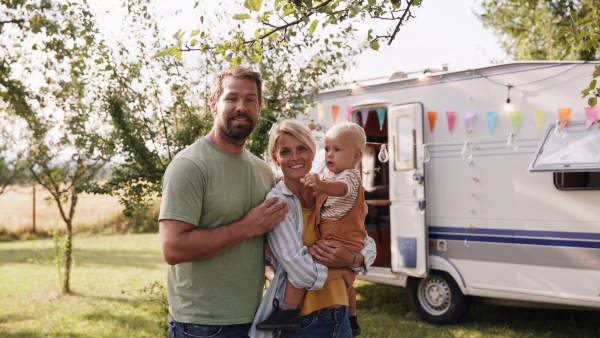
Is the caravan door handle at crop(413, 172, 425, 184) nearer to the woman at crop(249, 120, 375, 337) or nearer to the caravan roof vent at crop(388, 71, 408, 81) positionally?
the caravan roof vent at crop(388, 71, 408, 81)

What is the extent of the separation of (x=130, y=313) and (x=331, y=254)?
20.5 ft

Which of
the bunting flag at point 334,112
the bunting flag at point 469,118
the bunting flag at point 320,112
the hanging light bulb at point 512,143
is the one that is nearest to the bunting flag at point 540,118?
the hanging light bulb at point 512,143

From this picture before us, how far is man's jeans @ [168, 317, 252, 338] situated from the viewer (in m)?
2.28

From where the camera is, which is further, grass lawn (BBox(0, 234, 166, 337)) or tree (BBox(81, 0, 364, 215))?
grass lawn (BBox(0, 234, 166, 337))

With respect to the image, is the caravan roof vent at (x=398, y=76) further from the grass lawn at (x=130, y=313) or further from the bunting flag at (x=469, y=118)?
the grass lawn at (x=130, y=313)

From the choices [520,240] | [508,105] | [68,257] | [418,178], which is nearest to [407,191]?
[418,178]

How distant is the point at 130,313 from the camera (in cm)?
794

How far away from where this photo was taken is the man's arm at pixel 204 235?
7.11 ft

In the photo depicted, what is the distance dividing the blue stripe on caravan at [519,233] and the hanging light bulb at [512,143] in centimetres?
87

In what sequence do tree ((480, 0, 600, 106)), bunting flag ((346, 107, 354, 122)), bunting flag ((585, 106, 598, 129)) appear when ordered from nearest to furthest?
1. bunting flag ((585, 106, 598, 129))
2. bunting flag ((346, 107, 354, 122))
3. tree ((480, 0, 600, 106))

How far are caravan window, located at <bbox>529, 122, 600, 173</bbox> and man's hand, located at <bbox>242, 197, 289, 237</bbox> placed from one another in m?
3.89

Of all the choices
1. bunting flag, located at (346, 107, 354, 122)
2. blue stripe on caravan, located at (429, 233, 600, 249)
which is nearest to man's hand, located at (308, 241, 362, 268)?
blue stripe on caravan, located at (429, 233, 600, 249)

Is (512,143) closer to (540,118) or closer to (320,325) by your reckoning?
(540,118)

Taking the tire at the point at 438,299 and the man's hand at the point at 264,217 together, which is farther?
the tire at the point at 438,299
